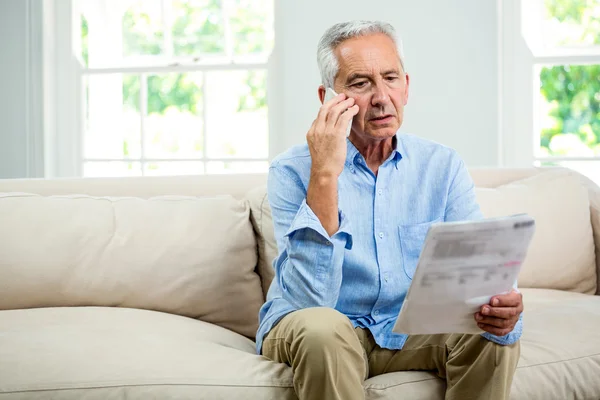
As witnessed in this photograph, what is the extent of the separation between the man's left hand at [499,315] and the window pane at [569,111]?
7.88 ft

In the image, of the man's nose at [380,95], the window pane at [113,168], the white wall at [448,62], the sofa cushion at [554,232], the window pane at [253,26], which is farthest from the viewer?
the window pane at [113,168]

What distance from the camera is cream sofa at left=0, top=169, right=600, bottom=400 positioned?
162 cm

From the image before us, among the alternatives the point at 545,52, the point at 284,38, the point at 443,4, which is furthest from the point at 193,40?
the point at 545,52

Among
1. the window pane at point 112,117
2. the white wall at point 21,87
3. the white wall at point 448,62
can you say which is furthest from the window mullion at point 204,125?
the white wall at point 21,87

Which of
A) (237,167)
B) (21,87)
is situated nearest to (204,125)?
(237,167)

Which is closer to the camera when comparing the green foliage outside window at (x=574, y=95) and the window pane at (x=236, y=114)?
the green foliage outside window at (x=574, y=95)

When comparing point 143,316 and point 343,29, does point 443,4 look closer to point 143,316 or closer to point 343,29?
point 343,29

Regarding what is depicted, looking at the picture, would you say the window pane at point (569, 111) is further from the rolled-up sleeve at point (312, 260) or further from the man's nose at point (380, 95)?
the rolled-up sleeve at point (312, 260)

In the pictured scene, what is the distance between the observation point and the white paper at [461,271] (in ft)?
4.41

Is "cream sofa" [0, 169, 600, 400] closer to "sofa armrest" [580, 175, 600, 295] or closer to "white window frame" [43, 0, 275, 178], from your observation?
"sofa armrest" [580, 175, 600, 295]

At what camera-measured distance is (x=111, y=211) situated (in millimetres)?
2305

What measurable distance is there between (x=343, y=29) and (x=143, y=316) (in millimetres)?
967

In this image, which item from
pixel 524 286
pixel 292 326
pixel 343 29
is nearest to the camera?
pixel 292 326

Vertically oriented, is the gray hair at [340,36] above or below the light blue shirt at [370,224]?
above
